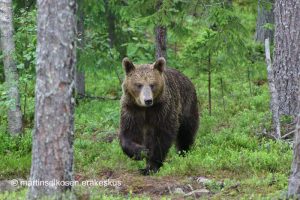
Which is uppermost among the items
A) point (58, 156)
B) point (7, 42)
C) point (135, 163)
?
point (7, 42)

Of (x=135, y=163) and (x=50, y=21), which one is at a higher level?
(x=50, y=21)

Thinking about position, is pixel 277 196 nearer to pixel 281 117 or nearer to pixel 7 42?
pixel 281 117

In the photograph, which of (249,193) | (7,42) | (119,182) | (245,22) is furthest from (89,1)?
(245,22)

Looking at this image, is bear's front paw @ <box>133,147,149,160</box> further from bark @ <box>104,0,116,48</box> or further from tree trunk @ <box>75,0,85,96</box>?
bark @ <box>104,0,116,48</box>

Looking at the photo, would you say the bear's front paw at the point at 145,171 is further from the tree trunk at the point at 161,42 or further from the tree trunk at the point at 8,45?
the tree trunk at the point at 161,42

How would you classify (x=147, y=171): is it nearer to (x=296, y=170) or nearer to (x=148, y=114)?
(x=148, y=114)

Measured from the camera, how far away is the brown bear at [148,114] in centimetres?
947

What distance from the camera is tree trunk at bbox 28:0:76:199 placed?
5.79 meters

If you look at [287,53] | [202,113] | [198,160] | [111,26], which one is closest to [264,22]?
[111,26]

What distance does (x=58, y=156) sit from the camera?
234 inches

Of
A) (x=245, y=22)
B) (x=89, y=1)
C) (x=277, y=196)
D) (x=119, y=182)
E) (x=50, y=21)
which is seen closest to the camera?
(x=50, y=21)

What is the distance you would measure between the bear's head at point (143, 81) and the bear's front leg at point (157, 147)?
1.83ft

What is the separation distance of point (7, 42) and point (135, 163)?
10.2ft

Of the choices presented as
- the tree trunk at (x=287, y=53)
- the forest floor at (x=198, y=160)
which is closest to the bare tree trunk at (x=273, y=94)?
the forest floor at (x=198, y=160)
